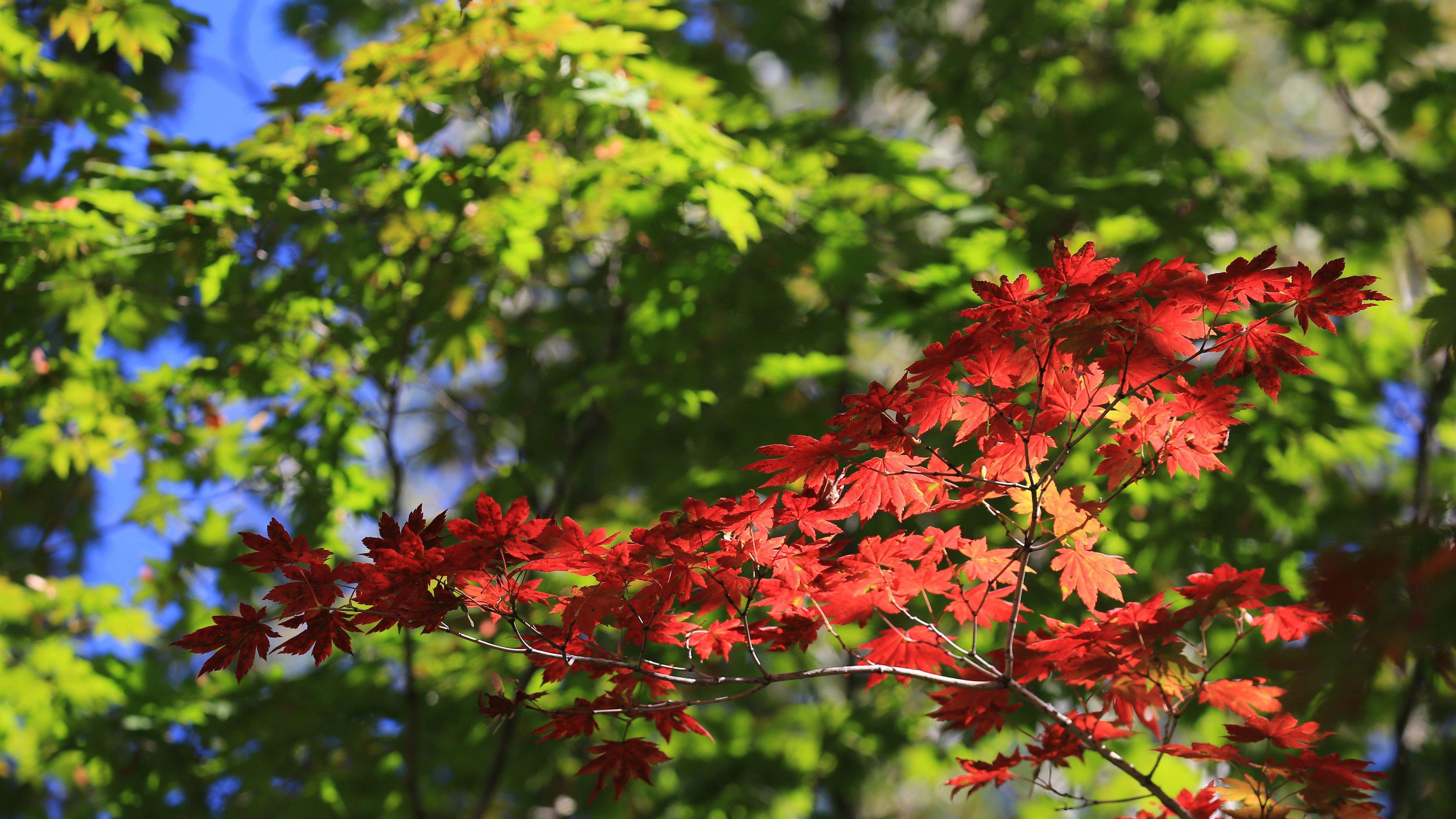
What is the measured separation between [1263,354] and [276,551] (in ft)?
6.16

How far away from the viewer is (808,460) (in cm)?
172

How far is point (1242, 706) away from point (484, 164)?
281 cm

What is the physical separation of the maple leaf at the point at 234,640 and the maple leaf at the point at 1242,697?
6.04 feet

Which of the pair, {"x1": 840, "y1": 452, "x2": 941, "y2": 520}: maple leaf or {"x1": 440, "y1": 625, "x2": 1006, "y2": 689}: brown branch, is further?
{"x1": 840, "y1": 452, "x2": 941, "y2": 520}: maple leaf

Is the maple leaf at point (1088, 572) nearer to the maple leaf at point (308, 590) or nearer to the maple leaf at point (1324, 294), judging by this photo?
the maple leaf at point (1324, 294)

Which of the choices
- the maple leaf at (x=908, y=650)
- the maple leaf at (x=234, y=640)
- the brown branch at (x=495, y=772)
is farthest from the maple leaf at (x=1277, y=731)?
the brown branch at (x=495, y=772)

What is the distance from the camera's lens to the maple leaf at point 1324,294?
1623mm

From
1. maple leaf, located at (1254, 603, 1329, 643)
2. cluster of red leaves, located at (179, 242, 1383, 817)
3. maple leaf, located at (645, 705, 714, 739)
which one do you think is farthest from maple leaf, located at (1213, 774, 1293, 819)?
maple leaf, located at (645, 705, 714, 739)

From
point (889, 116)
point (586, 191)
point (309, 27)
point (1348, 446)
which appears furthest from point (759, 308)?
point (309, 27)

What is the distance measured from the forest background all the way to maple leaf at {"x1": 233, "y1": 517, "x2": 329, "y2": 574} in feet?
4.88

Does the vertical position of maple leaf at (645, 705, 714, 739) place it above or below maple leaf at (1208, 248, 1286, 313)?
above

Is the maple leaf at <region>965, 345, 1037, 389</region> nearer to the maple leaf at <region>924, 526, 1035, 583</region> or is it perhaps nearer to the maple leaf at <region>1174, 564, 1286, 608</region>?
the maple leaf at <region>924, 526, 1035, 583</region>

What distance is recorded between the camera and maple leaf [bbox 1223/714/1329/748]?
1747 mm

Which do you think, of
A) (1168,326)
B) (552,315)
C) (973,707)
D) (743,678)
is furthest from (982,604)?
(552,315)
